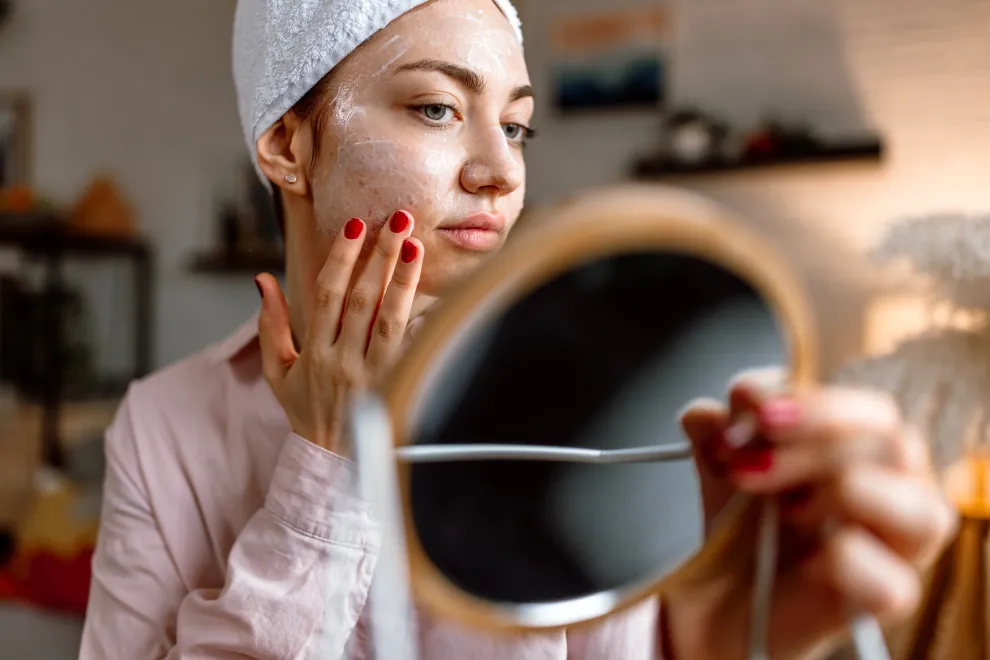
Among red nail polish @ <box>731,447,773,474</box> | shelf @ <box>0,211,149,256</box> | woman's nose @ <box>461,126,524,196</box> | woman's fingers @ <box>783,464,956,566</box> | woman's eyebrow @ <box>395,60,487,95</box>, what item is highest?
shelf @ <box>0,211,149,256</box>

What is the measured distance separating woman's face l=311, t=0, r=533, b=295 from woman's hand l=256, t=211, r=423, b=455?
21 mm

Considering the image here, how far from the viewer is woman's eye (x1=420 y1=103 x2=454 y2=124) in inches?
16.6

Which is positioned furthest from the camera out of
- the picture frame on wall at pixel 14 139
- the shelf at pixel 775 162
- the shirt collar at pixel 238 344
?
the picture frame on wall at pixel 14 139

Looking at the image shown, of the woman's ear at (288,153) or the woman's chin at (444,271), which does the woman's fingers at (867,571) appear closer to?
the woman's chin at (444,271)

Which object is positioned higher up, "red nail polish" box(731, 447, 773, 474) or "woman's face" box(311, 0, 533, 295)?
"woman's face" box(311, 0, 533, 295)

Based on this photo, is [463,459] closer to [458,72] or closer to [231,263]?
[458,72]

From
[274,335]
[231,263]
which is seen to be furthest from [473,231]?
[231,263]

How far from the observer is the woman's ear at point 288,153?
47 cm

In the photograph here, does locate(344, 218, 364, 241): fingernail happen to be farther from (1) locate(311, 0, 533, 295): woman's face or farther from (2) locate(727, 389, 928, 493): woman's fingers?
(2) locate(727, 389, 928, 493): woman's fingers

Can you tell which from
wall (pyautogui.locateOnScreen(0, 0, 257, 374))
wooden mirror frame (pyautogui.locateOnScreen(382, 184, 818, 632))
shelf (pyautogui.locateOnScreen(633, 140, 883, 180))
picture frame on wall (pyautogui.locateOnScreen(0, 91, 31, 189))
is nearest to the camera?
wooden mirror frame (pyautogui.locateOnScreen(382, 184, 818, 632))

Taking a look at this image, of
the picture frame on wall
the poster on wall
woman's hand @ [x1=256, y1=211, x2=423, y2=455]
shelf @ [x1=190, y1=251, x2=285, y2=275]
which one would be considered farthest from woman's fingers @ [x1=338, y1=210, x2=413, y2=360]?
the picture frame on wall

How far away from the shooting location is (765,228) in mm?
1626

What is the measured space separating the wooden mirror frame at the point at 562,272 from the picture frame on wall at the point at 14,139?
2.60 metres

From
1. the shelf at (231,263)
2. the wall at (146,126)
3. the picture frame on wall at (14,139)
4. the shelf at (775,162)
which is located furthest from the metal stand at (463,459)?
the picture frame on wall at (14,139)
